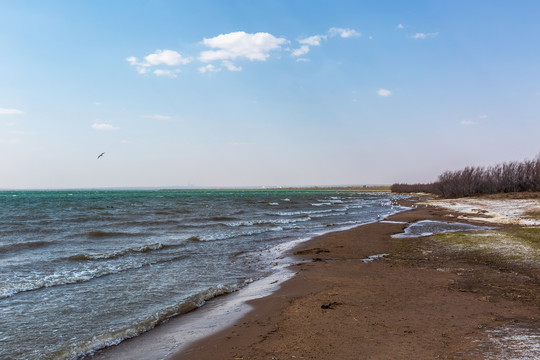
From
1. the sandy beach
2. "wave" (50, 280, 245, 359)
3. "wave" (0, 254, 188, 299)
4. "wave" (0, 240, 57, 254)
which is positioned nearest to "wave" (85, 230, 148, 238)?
"wave" (0, 240, 57, 254)

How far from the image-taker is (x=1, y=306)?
9625 millimetres

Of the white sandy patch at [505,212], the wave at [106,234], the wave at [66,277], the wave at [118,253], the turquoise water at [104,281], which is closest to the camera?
the turquoise water at [104,281]

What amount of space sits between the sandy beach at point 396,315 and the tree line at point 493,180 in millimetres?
74707

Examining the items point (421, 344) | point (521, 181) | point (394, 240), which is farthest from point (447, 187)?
point (421, 344)

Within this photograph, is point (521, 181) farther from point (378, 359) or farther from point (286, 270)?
point (378, 359)

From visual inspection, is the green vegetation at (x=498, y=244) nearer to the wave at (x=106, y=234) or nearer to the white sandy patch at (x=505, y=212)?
the white sandy patch at (x=505, y=212)

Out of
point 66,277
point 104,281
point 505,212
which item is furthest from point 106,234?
point 505,212

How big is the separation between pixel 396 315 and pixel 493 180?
294 ft

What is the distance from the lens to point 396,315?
7.67m

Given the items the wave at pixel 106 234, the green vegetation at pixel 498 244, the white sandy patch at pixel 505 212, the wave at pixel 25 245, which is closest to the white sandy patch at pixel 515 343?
the green vegetation at pixel 498 244

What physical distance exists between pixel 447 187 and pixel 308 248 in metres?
85.0

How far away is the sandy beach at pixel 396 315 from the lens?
5.90 m

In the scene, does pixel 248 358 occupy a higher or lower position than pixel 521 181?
lower

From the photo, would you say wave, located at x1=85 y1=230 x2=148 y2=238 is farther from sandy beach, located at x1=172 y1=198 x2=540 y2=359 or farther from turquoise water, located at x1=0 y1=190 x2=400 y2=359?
sandy beach, located at x1=172 y1=198 x2=540 y2=359
